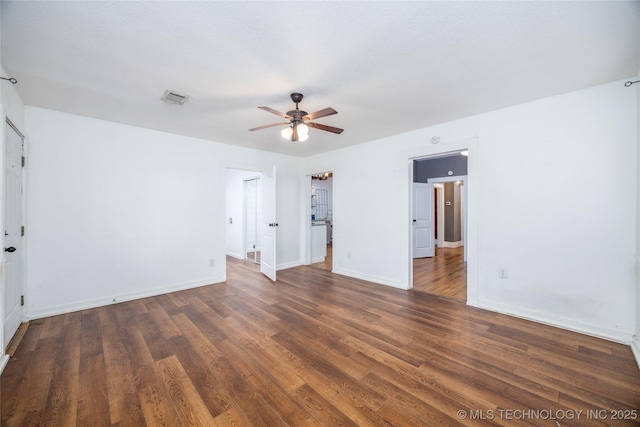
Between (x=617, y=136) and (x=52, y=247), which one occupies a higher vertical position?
(x=617, y=136)

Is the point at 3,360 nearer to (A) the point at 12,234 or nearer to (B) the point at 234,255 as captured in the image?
(A) the point at 12,234

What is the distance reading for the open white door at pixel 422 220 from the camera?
669 cm

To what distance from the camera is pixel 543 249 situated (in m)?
2.93

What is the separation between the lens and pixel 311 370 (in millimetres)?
2105

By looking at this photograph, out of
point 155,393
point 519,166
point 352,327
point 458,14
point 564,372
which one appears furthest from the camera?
point 519,166

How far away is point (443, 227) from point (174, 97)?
8008 millimetres

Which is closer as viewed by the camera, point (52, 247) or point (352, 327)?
point (352, 327)

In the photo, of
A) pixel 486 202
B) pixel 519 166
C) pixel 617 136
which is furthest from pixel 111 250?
pixel 617 136

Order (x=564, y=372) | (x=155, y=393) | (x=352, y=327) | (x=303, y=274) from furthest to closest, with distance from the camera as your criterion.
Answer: (x=303, y=274) → (x=352, y=327) → (x=564, y=372) → (x=155, y=393)

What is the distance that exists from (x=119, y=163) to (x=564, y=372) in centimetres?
549

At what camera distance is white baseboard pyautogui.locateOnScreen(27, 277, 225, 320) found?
3.14 meters

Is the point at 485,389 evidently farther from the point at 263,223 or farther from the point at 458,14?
the point at 263,223

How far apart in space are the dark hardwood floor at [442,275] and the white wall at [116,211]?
12.0 ft

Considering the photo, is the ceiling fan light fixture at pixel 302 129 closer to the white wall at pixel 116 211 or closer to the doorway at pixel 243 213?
the white wall at pixel 116 211
